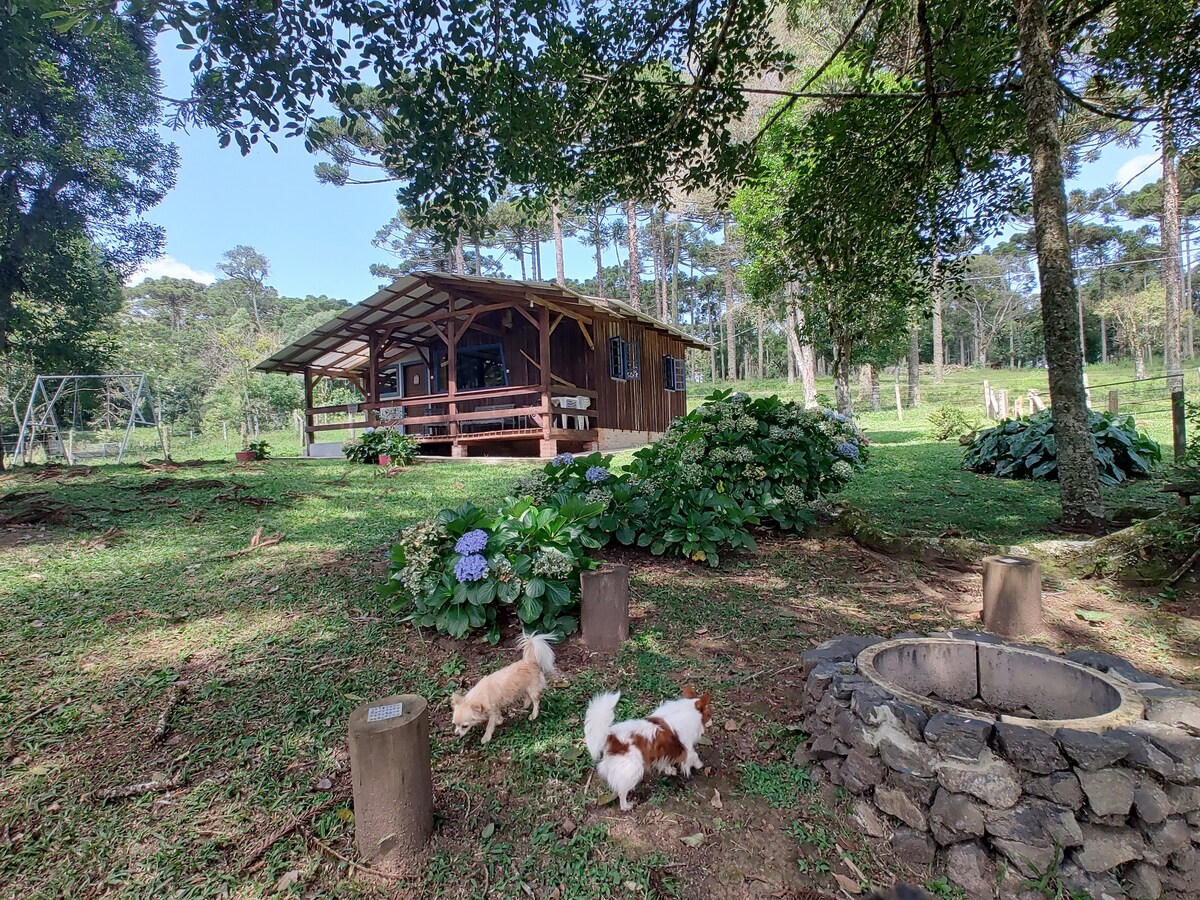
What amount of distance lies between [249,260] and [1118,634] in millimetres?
65085

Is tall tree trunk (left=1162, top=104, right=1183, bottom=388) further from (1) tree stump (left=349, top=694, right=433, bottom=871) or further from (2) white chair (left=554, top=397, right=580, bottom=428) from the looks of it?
(1) tree stump (left=349, top=694, right=433, bottom=871)

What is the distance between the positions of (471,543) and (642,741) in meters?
1.43

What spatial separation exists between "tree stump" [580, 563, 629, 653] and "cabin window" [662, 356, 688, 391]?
14.6m

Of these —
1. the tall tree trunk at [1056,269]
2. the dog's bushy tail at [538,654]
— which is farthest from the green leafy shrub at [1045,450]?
the dog's bushy tail at [538,654]

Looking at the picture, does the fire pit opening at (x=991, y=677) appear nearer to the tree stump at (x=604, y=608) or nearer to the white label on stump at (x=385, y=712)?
the tree stump at (x=604, y=608)

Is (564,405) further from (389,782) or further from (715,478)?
(389,782)

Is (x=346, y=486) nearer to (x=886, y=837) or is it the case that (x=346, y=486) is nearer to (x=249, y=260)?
(x=886, y=837)

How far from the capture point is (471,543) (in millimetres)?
2930

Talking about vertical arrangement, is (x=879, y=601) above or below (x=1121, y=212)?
below

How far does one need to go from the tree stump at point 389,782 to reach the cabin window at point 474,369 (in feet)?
43.6

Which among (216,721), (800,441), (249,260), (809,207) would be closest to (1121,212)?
(809,207)

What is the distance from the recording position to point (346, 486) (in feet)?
25.5

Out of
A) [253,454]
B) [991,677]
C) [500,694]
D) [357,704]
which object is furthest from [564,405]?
[991,677]

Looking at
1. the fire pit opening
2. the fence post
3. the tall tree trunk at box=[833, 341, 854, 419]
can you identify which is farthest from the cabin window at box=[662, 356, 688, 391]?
the fire pit opening
